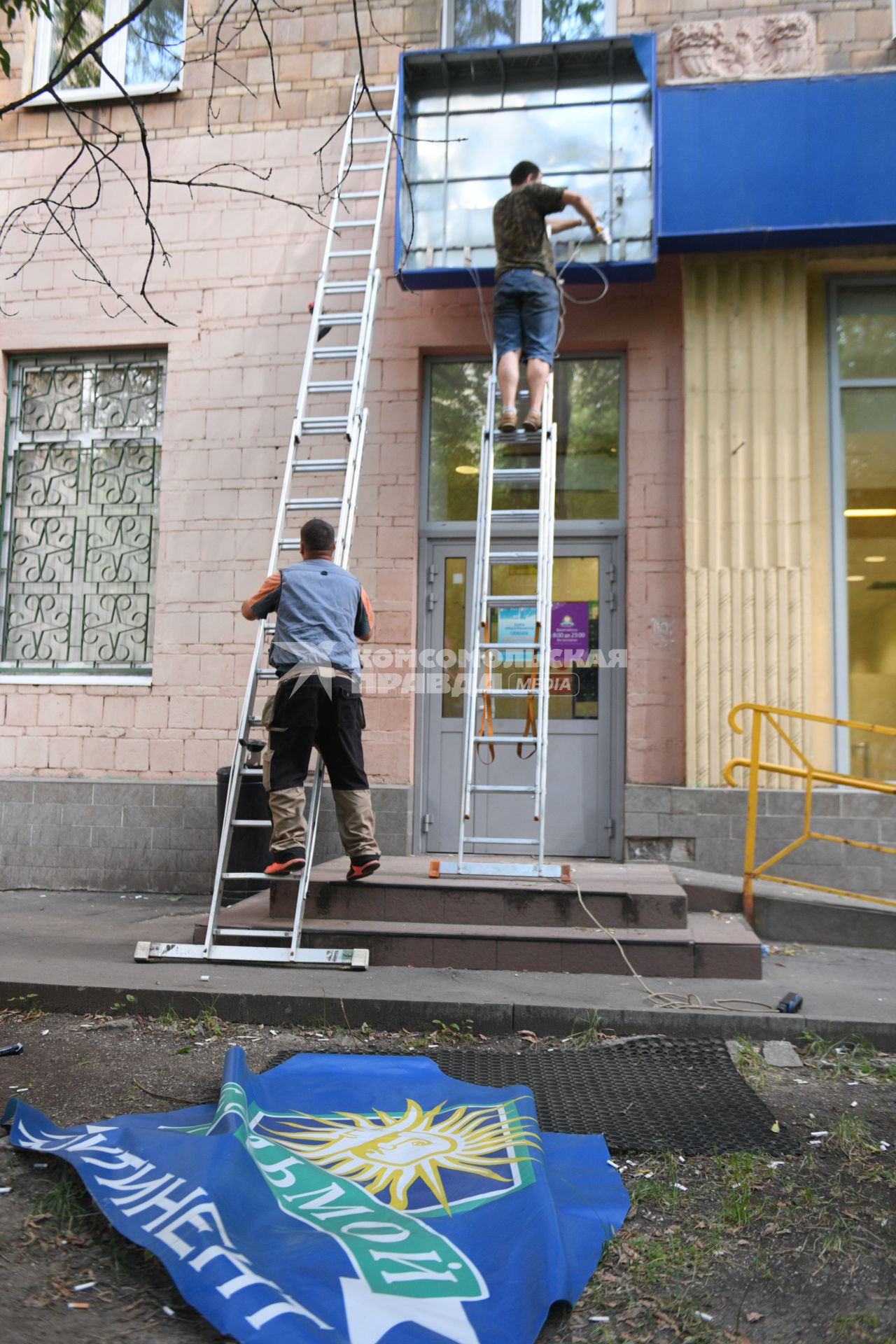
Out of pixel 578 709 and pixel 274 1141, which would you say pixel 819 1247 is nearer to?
pixel 274 1141

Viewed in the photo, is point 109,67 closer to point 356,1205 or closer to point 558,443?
point 558,443

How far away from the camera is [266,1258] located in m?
2.46

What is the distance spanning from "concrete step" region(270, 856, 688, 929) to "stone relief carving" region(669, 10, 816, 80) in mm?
6069

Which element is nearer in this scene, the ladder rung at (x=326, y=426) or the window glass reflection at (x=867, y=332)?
the ladder rung at (x=326, y=426)

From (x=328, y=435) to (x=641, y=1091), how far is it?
5.51 metres

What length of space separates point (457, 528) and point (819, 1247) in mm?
6195

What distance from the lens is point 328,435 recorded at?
809 cm

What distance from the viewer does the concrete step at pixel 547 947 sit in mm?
5414

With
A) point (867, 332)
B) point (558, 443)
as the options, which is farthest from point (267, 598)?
point (867, 332)

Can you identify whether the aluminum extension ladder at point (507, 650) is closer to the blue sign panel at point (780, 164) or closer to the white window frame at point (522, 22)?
the blue sign panel at point (780, 164)

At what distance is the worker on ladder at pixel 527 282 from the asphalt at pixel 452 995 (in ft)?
11.9

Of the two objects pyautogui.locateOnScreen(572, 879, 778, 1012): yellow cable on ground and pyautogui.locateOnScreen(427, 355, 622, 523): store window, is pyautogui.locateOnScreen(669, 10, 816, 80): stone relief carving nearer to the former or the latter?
pyautogui.locateOnScreen(427, 355, 622, 523): store window

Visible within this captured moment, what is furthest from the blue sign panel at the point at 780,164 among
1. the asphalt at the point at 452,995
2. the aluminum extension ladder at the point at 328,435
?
the asphalt at the point at 452,995

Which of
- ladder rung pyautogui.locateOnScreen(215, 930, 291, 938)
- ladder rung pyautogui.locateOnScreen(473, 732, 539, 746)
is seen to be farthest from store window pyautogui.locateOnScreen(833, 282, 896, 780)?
ladder rung pyautogui.locateOnScreen(215, 930, 291, 938)
